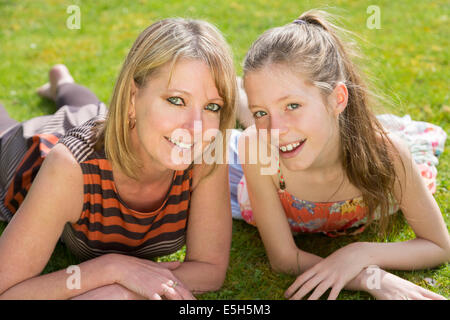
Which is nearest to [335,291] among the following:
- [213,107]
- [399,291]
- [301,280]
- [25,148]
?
[301,280]

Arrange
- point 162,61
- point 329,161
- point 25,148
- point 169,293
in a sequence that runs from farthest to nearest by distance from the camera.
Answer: point 25,148 → point 329,161 → point 169,293 → point 162,61

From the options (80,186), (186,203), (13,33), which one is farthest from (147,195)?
(13,33)

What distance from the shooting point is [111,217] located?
298 cm

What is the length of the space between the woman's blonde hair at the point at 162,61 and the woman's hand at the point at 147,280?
1.73 ft

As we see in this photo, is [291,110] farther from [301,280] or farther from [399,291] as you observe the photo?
[399,291]

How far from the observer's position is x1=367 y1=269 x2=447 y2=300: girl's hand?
2914 millimetres

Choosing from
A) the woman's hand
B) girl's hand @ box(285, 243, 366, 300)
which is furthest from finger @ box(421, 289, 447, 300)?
the woman's hand

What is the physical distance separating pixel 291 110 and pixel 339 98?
1.12 ft

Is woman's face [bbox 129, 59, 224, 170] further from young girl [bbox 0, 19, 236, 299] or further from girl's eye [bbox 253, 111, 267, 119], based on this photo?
girl's eye [bbox 253, 111, 267, 119]

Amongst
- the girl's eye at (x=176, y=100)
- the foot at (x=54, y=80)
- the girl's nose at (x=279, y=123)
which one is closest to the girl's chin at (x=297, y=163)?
the girl's nose at (x=279, y=123)

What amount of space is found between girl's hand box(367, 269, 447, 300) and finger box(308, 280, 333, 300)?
9.4 inches

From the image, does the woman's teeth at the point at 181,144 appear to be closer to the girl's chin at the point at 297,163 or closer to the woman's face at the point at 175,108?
the woman's face at the point at 175,108

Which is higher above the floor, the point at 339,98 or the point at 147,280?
the point at 339,98

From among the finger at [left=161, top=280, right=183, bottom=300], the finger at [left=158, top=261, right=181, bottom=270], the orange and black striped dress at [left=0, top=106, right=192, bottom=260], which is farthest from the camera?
the finger at [left=158, top=261, right=181, bottom=270]
